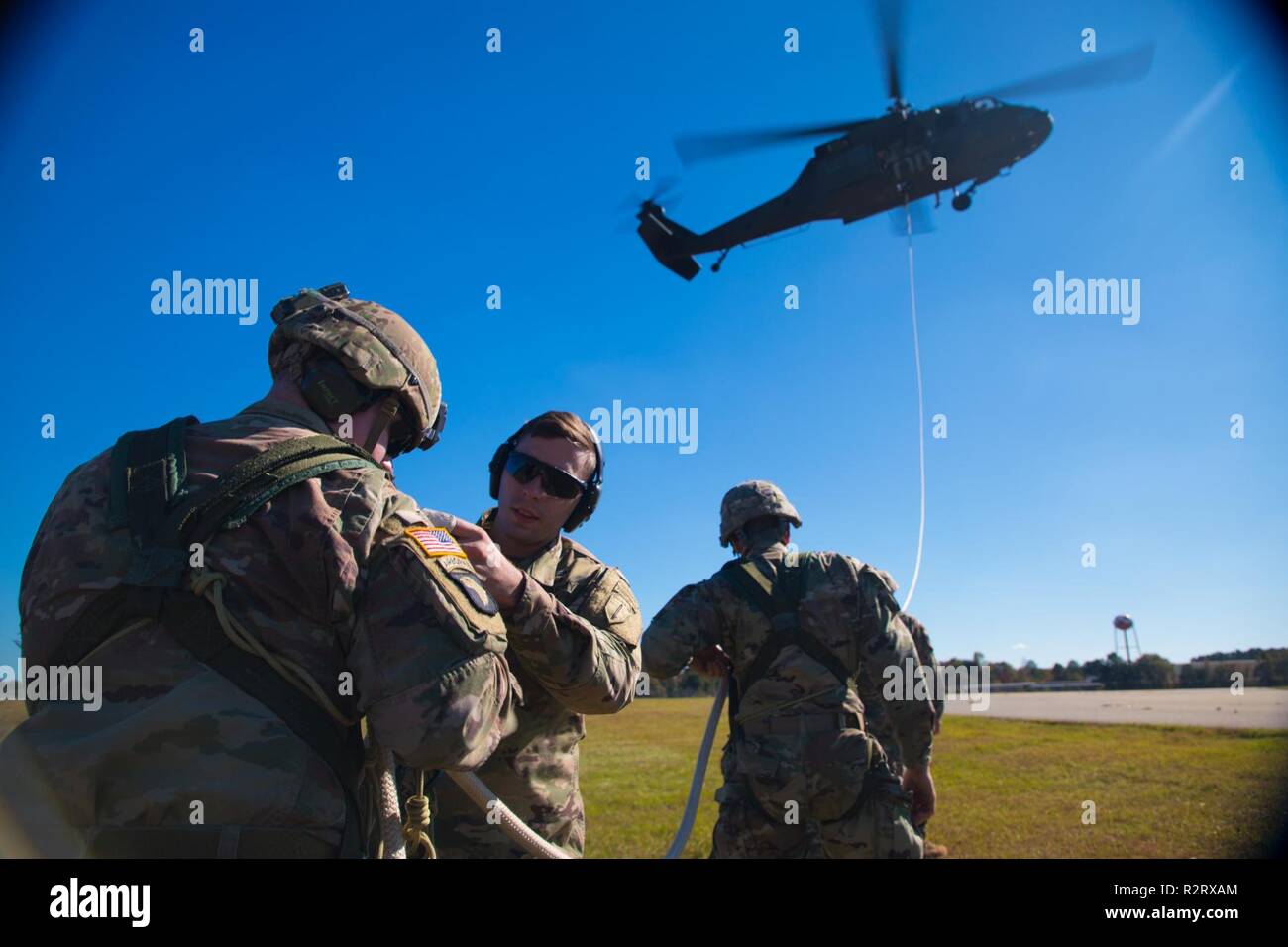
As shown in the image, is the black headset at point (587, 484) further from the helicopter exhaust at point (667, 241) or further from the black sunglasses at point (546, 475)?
the helicopter exhaust at point (667, 241)

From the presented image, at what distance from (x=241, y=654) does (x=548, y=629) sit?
107cm

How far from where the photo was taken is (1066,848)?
8.05 m

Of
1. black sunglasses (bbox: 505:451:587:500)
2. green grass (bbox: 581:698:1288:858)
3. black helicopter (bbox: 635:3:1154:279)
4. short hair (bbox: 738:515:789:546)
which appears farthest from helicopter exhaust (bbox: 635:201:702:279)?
black sunglasses (bbox: 505:451:587:500)

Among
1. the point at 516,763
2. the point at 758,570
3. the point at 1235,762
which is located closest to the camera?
the point at 516,763

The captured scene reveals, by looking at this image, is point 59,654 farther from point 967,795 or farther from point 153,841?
point 967,795

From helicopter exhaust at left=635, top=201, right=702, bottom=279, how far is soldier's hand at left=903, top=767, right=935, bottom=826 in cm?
2427

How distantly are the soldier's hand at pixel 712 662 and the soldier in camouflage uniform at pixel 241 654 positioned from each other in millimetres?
3355

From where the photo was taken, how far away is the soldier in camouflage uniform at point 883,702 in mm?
5406

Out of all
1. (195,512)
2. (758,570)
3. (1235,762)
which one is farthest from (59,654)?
(1235,762)

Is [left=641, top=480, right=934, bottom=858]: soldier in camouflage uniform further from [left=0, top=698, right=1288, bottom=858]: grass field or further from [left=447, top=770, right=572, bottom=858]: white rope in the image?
[left=0, top=698, right=1288, bottom=858]: grass field

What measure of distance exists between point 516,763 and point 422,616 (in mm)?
1547

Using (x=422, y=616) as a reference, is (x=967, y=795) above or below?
below

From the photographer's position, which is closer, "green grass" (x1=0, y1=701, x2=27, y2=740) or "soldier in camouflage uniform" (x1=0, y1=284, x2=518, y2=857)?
"soldier in camouflage uniform" (x1=0, y1=284, x2=518, y2=857)

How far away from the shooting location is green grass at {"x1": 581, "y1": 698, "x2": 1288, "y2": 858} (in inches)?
328
